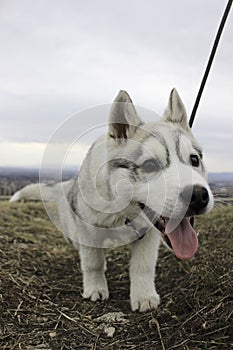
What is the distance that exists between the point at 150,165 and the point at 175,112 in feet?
2.66

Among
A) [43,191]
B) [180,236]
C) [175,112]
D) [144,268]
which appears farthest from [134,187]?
[43,191]

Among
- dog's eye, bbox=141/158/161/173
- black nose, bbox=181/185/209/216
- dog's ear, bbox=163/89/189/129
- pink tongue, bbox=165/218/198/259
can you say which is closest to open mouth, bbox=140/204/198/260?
pink tongue, bbox=165/218/198/259

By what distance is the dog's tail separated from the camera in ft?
21.7

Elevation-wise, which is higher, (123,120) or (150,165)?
(123,120)

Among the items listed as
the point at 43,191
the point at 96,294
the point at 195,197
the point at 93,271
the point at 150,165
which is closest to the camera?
the point at 195,197

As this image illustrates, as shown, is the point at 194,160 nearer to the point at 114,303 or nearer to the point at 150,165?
the point at 150,165

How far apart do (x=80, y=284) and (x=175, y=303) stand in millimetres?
1374

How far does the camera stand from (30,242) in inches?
279

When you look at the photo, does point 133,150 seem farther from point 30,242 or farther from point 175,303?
point 30,242

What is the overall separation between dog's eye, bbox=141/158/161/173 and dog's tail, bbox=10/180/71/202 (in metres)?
2.32

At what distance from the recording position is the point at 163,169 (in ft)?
12.8

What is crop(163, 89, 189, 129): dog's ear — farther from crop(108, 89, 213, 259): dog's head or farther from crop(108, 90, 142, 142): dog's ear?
crop(108, 90, 142, 142): dog's ear

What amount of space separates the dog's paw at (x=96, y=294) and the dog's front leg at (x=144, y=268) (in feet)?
1.05

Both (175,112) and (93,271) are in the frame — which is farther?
(93,271)
